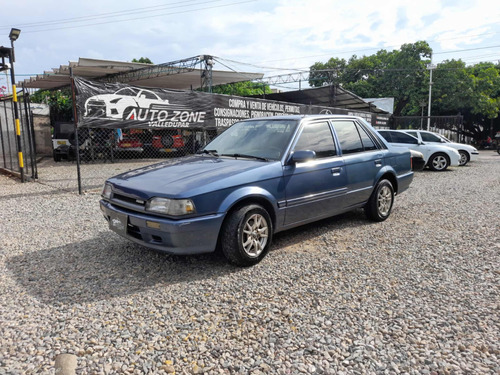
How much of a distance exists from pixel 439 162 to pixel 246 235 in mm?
11555

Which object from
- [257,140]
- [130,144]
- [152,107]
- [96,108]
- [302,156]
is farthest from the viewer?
[130,144]

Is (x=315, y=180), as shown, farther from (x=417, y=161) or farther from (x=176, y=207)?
(x=417, y=161)

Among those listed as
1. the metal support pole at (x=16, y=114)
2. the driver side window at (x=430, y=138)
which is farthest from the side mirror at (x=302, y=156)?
the driver side window at (x=430, y=138)

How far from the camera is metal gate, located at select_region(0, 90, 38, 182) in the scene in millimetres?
9320

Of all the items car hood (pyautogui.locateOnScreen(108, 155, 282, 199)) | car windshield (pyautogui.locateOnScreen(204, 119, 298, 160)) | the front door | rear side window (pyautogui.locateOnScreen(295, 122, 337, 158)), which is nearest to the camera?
car hood (pyautogui.locateOnScreen(108, 155, 282, 199))

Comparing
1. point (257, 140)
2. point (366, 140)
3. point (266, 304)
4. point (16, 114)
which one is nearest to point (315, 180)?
point (257, 140)

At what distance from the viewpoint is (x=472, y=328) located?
2.68m

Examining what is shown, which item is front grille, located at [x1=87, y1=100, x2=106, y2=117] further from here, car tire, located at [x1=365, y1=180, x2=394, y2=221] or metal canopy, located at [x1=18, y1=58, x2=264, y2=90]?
metal canopy, located at [x1=18, y1=58, x2=264, y2=90]

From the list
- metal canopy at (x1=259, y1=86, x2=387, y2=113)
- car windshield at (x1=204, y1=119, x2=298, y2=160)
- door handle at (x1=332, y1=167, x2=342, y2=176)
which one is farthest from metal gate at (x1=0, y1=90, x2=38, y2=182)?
metal canopy at (x1=259, y1=86, x2=387, y2=113)

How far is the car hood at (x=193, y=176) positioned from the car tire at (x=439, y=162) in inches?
430

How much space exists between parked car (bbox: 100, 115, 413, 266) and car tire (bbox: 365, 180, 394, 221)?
0.02 meters

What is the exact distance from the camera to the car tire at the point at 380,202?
5461mm

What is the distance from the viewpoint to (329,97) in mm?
23453

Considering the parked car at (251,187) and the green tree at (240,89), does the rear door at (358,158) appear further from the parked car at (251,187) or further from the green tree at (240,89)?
the green tree at (240,89)
